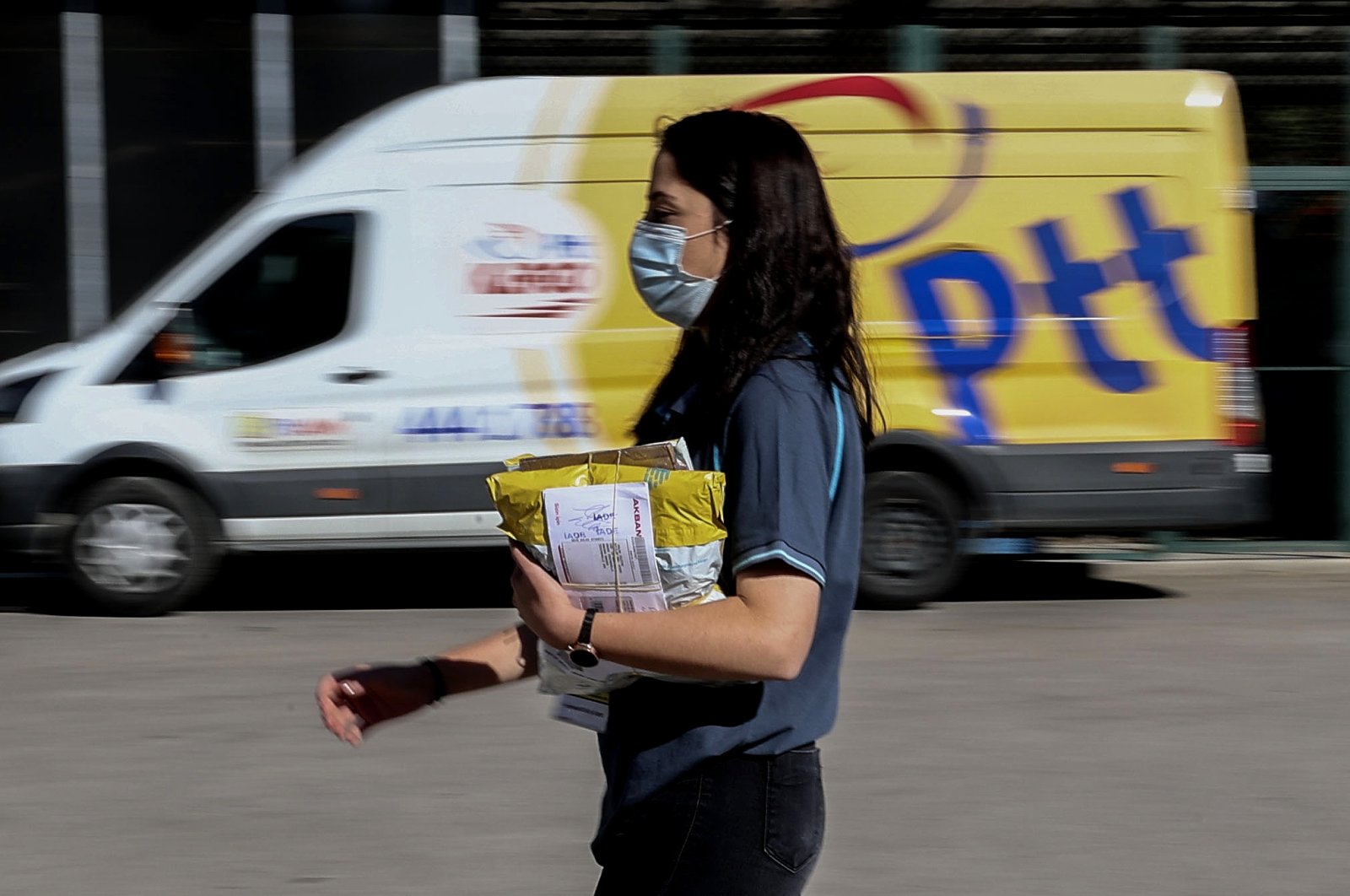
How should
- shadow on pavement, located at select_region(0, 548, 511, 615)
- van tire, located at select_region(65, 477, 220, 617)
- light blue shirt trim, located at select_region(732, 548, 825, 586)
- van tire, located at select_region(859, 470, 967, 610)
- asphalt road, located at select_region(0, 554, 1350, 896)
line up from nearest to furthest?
light blue shirt trim, located at select_region(732, 548, 825, 586)
asphalt road, located at select_region(0, 554, 1350, 896)
van tire, located at select_region(65, 477, 220, 617)
van tire, located at select_region(859, 470, 967, 610)
shadow on pavement, located at select_region(0, 548, 511, 615)

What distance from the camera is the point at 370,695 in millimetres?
2307

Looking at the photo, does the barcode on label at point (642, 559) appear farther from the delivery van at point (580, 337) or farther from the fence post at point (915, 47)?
the fence post at point (915, 47)

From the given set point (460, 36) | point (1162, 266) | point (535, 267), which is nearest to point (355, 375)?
point (535, 267)

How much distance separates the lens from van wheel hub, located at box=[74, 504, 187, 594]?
8016 millimetres

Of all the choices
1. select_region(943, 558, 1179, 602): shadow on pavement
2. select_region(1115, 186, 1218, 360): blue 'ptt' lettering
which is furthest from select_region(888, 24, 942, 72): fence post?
select_region(943, 558, 1179, 602): shadow on pavement

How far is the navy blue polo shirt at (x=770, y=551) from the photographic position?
6.10ft

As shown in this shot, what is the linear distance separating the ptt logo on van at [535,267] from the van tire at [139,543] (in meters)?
1.70

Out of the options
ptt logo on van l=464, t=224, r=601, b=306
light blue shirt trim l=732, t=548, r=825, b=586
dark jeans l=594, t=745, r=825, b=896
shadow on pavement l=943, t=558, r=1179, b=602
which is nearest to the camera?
light blue shirt trim l=732, t=548, r=825, b=586

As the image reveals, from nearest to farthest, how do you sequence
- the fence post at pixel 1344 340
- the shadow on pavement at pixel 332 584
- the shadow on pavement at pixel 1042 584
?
the shadow on pavement at pixel 332 584 → the shadow on pavement at pixel 1042 584 → the fence post at pixel 1344 340

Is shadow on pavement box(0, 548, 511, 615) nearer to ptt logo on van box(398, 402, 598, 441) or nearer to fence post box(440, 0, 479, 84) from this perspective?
ptt logo on van box(398, 402, 598, 441)

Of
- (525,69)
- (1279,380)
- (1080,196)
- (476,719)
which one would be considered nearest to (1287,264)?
(1279,380)

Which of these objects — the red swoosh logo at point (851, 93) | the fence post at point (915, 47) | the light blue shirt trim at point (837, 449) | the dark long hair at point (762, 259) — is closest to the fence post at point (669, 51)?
the fence post at point (915, 47)

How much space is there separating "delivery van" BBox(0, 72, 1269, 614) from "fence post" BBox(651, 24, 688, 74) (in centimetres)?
239

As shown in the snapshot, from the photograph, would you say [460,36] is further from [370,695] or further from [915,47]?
[370,695]
